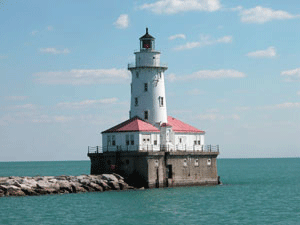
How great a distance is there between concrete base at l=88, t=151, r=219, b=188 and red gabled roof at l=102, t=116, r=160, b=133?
249 cm

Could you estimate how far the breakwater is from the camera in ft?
184

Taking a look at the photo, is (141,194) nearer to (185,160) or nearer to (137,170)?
(137,170)

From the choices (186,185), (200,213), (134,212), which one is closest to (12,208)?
(134,212)

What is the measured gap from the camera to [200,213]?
47375mm

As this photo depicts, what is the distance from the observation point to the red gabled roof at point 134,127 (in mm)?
62650

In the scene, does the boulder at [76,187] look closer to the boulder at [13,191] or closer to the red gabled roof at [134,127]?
the boulder at [13,191]

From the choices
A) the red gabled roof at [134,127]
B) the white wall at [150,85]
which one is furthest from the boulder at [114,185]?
the white wall at [150,85]

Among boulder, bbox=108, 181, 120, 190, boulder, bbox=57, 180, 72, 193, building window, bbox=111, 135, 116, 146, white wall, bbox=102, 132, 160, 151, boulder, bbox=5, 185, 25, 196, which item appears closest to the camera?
boulder, bbox=5, 185, 25, 196

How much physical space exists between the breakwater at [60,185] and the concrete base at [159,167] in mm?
1450

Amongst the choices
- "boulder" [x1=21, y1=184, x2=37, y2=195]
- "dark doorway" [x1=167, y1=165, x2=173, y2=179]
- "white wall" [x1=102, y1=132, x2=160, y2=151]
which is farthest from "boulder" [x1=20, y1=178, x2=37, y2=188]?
"dark doorway" [x1=167, y1=165, x2=173, y2=179]

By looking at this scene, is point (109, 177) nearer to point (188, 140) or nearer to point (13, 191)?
point (13, 191)

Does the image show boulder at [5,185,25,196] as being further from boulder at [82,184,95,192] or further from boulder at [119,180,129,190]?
boulder at [119,180,129,190]

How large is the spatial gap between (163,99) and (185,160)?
7.27 metres

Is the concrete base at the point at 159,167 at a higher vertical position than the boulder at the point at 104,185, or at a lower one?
higher
